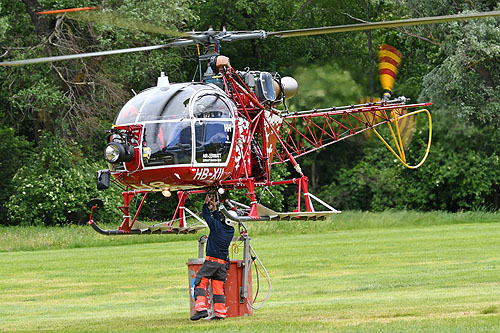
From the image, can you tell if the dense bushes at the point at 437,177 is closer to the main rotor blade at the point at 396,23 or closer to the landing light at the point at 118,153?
the main rotor blade at the point at 396,23

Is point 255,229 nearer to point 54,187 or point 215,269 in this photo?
point 54,187

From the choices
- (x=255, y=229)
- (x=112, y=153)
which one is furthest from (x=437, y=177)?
(x=112, y=153)

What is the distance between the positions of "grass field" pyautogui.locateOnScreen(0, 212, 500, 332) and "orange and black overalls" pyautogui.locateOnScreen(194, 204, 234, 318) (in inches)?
12.3

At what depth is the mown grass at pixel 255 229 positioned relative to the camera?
102 feet

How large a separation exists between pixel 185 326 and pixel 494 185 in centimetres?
3049

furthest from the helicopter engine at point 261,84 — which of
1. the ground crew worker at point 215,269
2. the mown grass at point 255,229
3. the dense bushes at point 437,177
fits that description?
the dense bushes at point 437,177

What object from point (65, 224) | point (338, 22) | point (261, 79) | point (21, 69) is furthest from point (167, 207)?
point (261, 79)

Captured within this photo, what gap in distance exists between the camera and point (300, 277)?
827 inches

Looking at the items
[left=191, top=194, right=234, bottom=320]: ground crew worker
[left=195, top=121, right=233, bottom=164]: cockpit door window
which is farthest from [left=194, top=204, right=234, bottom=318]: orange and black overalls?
[left=195, top=121, right=233, bottom=164]: cockpit door window

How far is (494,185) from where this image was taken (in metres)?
40.6

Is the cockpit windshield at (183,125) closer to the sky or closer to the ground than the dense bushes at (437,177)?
closer to the sky

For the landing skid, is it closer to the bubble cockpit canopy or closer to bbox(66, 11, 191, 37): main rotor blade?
the bubble cockpit canopy

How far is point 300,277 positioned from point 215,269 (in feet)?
27.5

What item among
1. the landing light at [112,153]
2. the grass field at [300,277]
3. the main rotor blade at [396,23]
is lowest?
the grass field at [300,277]
